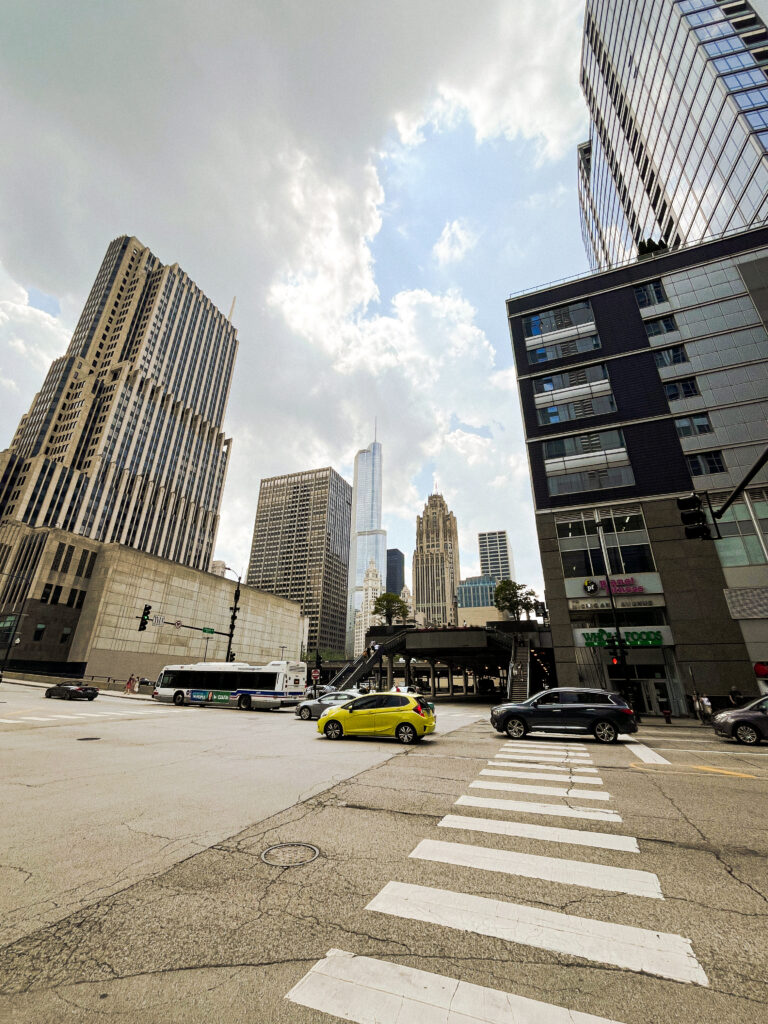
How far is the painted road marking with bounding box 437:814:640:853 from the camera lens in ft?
17.6

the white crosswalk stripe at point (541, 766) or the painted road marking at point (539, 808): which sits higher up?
the white crosswalk stripe at point (541, 766)

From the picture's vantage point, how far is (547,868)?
4723mm

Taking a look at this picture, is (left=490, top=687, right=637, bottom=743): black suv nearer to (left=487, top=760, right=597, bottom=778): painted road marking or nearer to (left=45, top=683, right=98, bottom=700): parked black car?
(left=487, top=760, right=597, bottom=778): painted road marking

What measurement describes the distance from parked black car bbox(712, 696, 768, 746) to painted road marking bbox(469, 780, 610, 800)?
1060 cm

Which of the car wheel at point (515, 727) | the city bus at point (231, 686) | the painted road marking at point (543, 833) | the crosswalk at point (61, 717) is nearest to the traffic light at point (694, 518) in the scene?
the car wheel at point (515, 727)

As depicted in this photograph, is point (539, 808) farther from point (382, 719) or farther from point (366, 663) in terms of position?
point (366, 663)

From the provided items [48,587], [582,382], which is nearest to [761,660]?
[582,382]

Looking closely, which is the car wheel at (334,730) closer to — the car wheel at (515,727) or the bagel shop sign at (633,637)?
the car wheel at (515,727)

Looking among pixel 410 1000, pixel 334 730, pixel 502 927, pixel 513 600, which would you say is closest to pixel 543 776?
pixel 502 927

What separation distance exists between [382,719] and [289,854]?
9.77 metres

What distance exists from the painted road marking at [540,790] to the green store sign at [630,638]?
22481 mm

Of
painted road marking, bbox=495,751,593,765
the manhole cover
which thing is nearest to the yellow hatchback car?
painted road marking, bbox=495,751,593,765

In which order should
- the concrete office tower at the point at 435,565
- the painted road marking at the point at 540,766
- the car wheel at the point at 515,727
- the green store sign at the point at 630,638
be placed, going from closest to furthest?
Answer: the painted road marking at the point at 540,766 → the car wheel at the point at 515,727 → the green store sign at the point at 630,638 → the concrete office tower at the point at 435,565

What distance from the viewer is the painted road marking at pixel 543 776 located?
8.66 metres
